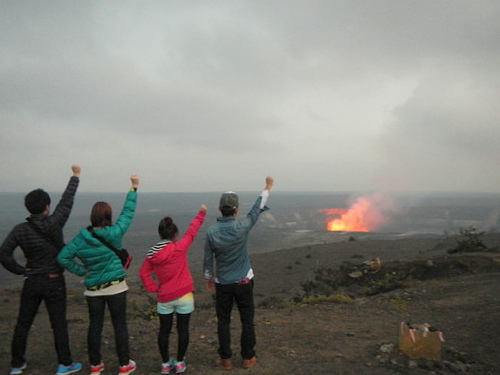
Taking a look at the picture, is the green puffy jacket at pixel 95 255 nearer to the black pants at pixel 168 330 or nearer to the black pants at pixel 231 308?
the black pants at pixel 168 330

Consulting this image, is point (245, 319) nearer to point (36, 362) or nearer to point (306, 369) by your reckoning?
point (306, 369)

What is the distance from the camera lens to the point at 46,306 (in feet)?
14.0

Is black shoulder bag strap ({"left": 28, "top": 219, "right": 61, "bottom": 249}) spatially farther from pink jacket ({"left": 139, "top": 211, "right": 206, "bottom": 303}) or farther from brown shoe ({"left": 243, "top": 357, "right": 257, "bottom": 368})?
brown shoe ({"left": 243, "top": 357, "right": 257, "bottom": 368})

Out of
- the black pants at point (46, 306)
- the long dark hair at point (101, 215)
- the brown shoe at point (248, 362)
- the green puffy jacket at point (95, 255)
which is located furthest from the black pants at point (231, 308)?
the black pants at point (46, 306)

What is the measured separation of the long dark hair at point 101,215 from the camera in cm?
417

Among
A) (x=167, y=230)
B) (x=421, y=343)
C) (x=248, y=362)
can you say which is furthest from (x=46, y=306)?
(x=421, y=343)

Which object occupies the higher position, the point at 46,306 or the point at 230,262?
the point at 230,262

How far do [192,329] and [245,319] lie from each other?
11.8ft

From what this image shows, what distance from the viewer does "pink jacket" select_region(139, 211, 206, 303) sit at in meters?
4.32

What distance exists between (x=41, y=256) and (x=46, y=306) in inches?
25.4

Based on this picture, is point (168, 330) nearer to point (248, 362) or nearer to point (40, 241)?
point (248, 362)

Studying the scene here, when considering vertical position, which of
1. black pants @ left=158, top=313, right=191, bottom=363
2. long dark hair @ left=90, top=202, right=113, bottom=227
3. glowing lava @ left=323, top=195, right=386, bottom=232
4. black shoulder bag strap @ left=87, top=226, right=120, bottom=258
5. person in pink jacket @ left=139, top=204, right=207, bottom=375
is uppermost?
long dark hair @ left=90, top=202, right=113, bottom=227

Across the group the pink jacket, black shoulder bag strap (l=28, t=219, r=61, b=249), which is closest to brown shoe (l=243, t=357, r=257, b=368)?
the pink jacket

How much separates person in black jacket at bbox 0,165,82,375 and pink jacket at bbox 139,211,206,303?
118 centimetres
